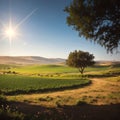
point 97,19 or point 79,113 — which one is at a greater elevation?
point 97,19

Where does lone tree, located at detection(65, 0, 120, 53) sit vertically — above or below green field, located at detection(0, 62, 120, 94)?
above

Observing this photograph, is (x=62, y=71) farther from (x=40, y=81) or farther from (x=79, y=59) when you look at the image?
(x=40, y=81)

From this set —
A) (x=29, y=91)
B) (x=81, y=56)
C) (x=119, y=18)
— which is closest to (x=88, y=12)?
(x=119, y=18)

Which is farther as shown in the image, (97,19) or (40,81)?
(40,81)

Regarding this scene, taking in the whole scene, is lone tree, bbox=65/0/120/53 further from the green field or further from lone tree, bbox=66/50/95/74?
lone tree, bbox=66/50/95/74

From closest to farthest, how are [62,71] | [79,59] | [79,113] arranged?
1. [79,113]
2. [79,59]
3. [62,71]

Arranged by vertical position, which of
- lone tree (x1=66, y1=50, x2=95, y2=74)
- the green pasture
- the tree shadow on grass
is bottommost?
the tree shadow on grass

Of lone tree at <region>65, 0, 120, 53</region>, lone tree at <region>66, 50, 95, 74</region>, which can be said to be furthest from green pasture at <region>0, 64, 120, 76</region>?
lone tree at <region>65, 0, 120, 53</region>

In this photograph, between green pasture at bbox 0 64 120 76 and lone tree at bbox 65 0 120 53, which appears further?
green pasture at bbox 0 64 120 76

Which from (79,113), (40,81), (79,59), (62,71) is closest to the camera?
(79,113)

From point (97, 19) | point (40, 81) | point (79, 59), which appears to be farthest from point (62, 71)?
point (97, 19)

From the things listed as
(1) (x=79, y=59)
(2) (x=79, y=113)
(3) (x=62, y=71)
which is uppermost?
(1) (x=79, y=59)

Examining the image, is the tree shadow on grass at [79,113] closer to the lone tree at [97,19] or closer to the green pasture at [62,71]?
the lone tree at [97,19]

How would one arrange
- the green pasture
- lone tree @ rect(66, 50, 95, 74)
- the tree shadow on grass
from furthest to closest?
1. the green pasture
2. lone tree @ rect(66, 50, 95, 74)
3. the tree shadow on grass
